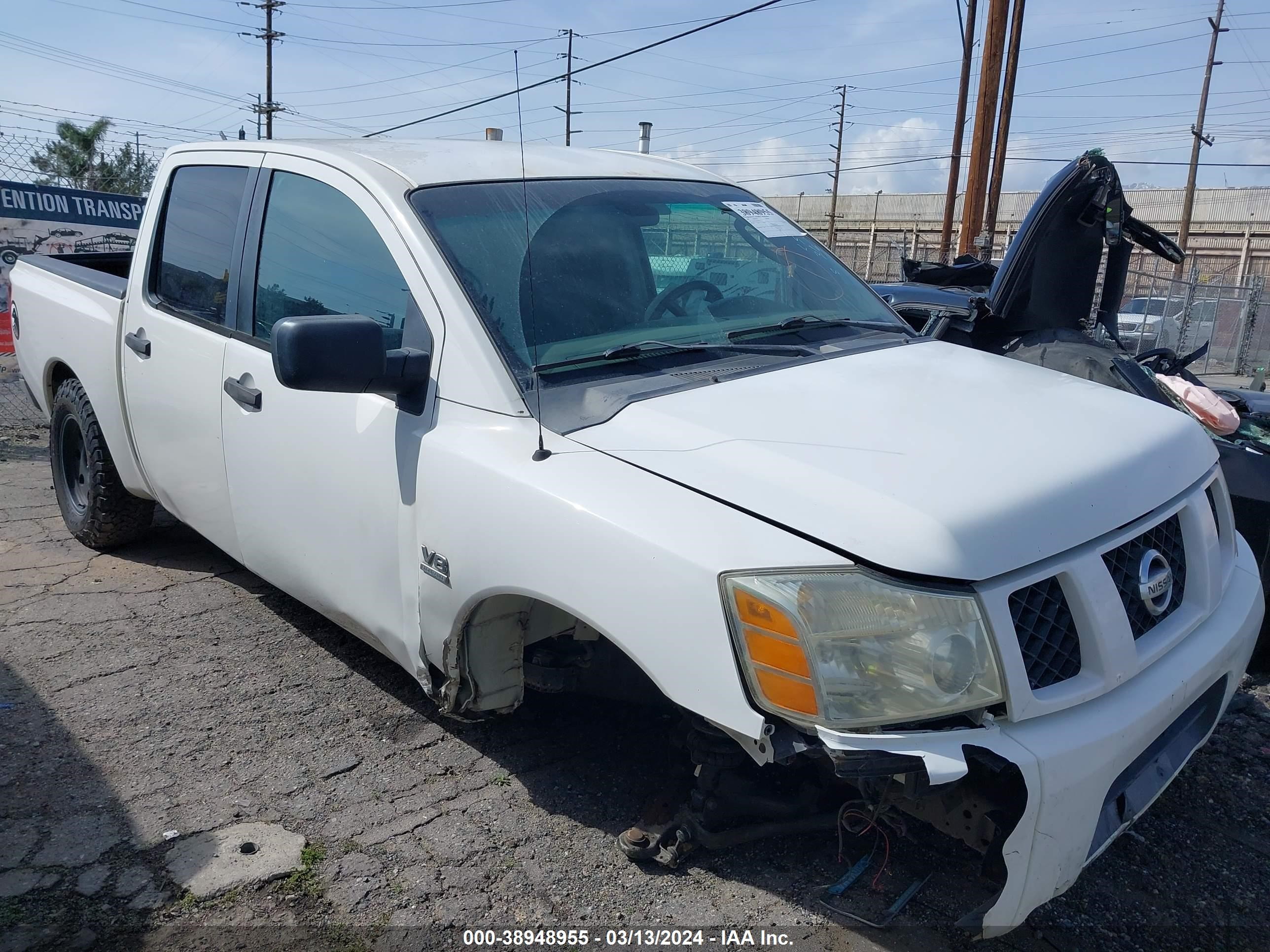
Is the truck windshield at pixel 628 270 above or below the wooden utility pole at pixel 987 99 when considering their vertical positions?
below

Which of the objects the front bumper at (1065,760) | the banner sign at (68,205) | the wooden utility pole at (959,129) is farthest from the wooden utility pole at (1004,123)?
the front bumper at (1065,760)

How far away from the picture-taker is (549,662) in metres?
2.77

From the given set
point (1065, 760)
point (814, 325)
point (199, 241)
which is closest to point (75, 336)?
point (199, 241)

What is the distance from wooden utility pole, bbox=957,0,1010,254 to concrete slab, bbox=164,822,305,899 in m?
14.9

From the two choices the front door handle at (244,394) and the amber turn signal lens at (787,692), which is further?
the front door handle at (244,394)

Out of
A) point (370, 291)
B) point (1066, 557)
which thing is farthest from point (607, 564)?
point (370, 291)

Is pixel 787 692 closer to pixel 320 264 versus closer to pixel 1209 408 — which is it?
pixel 320 264

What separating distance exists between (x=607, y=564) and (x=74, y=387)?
3649 millimetres

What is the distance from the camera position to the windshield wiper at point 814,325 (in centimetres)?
306

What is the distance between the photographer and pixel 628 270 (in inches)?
120

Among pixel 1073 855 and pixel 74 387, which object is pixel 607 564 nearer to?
pixel 1073 855

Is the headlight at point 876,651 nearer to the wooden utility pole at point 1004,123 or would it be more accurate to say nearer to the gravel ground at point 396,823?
the gravel ground at point 396,823

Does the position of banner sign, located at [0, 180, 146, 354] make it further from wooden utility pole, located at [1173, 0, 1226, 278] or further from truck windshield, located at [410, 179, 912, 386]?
wooden utility pole, located at [1173, 0, 1226, 278]

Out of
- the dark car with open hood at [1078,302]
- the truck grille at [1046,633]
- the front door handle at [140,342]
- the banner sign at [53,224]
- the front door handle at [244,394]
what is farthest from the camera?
the banner sign at [53,224]
